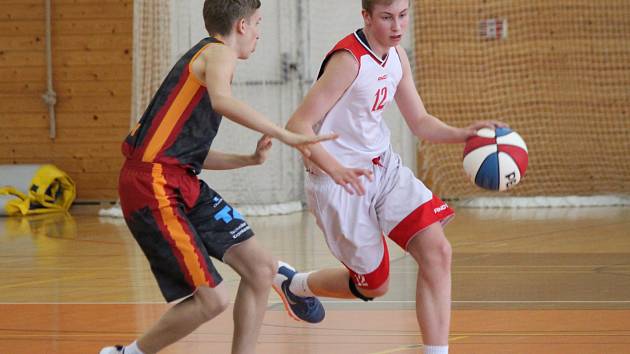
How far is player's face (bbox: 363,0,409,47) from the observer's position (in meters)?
3.92

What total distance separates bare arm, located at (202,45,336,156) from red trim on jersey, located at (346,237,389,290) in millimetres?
703

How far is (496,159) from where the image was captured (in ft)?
12.8

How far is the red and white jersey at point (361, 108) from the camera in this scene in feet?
13.1

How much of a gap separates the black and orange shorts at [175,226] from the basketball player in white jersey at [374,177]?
1.44 ft

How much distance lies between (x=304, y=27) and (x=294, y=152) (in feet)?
4.49

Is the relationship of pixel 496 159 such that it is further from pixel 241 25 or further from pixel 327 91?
pixel 241 25

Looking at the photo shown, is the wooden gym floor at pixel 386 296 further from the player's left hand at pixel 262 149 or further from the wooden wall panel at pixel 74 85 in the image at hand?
the wooden wall panel at pixel 74 85

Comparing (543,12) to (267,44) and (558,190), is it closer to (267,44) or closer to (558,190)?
(558,190)

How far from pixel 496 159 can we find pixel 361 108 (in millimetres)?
540

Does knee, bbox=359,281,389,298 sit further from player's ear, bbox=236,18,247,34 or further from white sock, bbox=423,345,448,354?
player's ear, bbox=236,18,247,34

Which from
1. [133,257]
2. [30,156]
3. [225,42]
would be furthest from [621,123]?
[225,42]

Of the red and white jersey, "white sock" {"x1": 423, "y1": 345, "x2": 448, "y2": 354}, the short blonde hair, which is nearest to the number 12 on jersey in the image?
the red and white jersey

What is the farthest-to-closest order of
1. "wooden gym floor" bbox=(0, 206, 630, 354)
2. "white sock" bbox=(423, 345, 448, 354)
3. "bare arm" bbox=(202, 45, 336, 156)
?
"wooden gym floor" bbox=(0, 206, 630, 354) → "white sock" bbox=(423, 345, 448, 354) → "bare arm" bbox=(202, 45, 336, 156)

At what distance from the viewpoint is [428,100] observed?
39.1ft
